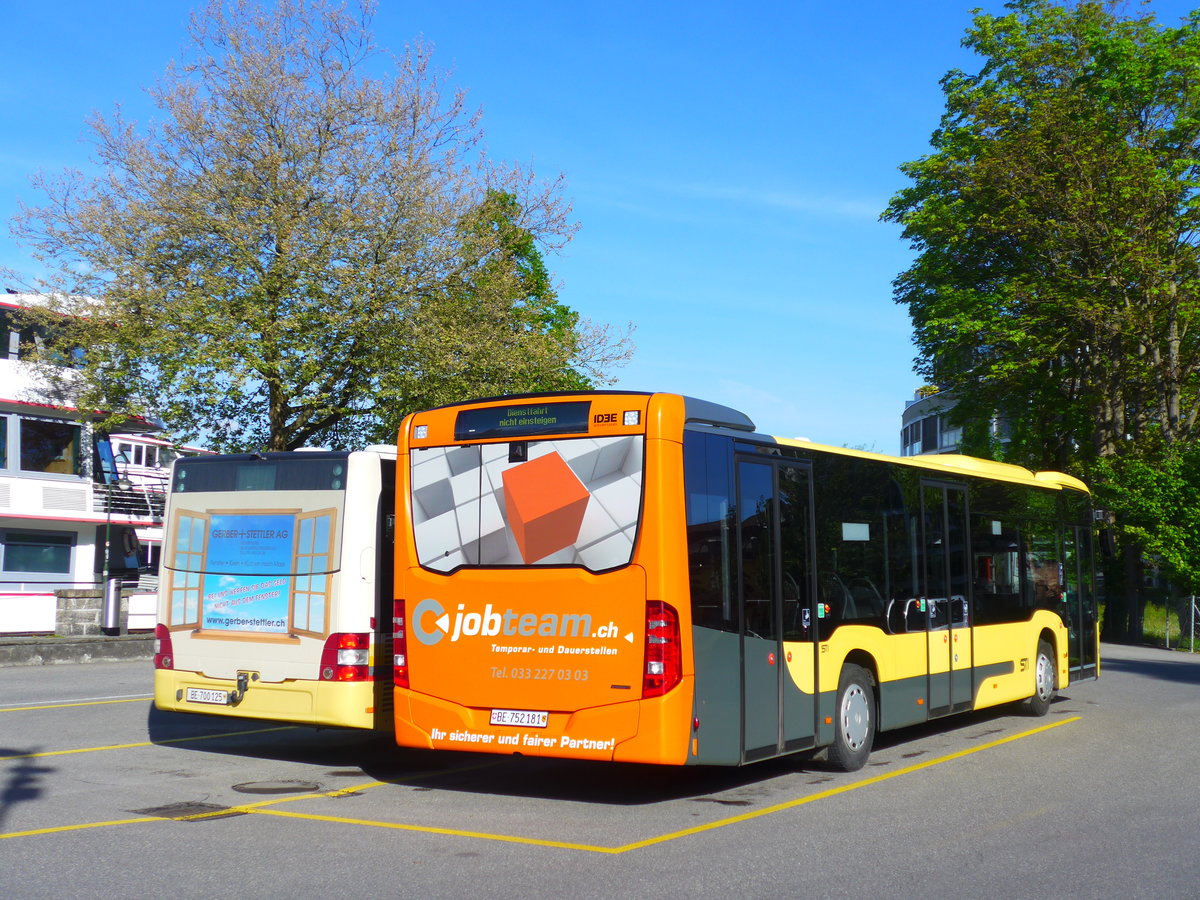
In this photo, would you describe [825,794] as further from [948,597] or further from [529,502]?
[948,597]

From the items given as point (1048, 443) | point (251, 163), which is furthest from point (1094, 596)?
point (1048, 443)

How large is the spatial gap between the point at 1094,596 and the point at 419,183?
1758 cm

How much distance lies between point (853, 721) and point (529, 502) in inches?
140

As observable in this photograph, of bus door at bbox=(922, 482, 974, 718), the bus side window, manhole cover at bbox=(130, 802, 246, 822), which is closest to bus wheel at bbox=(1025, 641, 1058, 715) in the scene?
bus door at bbox=(922, 482, 974, 718)

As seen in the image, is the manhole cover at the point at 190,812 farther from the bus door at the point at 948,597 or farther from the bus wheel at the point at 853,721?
the bus door at the point at 948,597

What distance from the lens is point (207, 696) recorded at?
10820 mm

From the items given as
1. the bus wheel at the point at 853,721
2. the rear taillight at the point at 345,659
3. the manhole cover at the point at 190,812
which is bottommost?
A: the manhole cover at the point at 190,812

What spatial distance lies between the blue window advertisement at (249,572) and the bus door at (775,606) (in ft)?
13.0

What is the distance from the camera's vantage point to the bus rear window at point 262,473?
1052cm

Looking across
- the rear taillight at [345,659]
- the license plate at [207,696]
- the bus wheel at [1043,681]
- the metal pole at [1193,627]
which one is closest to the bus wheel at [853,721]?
the rear taillight at [345,659]

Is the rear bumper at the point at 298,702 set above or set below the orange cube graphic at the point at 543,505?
below

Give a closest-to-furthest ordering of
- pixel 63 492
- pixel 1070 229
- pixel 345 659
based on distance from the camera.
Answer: pixel 345 659 → pixel 1070 229 → pixel 63 492

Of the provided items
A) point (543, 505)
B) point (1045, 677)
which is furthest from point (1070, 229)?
point (543, 505)

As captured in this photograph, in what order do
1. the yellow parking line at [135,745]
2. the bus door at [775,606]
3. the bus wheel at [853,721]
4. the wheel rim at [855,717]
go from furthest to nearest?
the yellow parking line at [135,745]
the wheel rim at [855,717]
the bus wheel at [853,721]
the bus door at [775,606]
